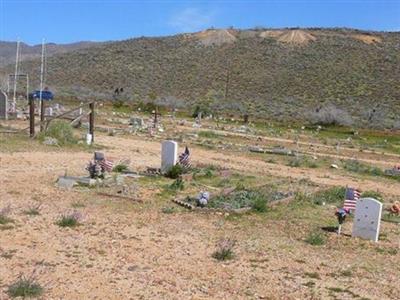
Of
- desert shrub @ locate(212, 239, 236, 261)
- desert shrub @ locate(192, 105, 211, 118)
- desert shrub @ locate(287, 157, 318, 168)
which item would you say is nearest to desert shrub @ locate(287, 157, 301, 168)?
desert shrub @ locate(287, 157, 318, 168)

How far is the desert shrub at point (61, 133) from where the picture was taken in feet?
73.3

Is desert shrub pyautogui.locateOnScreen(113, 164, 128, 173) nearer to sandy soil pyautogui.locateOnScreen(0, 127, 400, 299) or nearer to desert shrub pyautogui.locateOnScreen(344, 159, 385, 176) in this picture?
sandy soil pyautogui.locateOnScreen(0, 127, 400, 299)

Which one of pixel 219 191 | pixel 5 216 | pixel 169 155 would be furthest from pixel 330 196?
pixel 5 216

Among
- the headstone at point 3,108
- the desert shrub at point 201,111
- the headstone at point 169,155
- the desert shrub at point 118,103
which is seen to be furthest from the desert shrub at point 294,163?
the desert shrub at point 118,103

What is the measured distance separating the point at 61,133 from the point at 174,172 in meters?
7.44

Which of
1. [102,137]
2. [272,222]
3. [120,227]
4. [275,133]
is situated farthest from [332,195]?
[275,133]

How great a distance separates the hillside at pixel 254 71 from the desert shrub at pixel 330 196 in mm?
38273

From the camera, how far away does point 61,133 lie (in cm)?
2256

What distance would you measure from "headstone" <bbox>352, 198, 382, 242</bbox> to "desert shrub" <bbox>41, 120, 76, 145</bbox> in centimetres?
1347

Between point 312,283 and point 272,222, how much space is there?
3.78 metres

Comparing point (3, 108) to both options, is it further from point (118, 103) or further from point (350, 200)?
point (118, 103)

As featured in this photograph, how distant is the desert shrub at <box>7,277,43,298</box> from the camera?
6.85 meters

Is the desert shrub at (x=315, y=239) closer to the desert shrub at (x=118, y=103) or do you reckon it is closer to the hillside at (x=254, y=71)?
the desert shrub at (x=118, y=103)

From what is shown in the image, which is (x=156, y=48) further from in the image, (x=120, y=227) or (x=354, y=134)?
(x=120, y=227)
